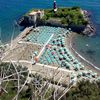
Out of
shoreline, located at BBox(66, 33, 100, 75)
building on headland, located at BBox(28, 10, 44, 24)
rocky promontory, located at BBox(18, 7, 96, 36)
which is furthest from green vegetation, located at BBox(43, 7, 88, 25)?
shoreline, located at BBox(66, 33, 100, 75)

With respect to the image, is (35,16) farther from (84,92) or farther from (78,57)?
(84,92)

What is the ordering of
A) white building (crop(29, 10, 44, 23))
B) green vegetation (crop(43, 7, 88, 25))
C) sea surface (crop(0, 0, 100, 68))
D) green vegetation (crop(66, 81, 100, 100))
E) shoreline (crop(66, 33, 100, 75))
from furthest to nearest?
white building (crop(29, 10, 44, 23)) < green vegetation (crop(43, 7, 88, 25)) < sea surface (crop(0, 0, 100, 68)) < shoreline (crop(66, 33, 100, 75)) < green vegetation (crop(66, 81, 100, 100))

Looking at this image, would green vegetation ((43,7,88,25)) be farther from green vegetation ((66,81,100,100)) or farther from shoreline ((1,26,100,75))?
green vegetation ((66,81,100,100))

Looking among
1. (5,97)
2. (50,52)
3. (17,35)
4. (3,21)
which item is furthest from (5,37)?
(5,97)

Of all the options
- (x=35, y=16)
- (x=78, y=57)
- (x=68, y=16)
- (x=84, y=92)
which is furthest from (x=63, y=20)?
(x=84, y=92)

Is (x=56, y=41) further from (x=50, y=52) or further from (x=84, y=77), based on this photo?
(x=84, y=77)

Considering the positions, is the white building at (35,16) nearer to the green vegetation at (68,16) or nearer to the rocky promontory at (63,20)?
the rocky promontory at (63,20)

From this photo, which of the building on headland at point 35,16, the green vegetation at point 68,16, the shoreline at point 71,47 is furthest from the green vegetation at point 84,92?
the building on headland at point 35,16
